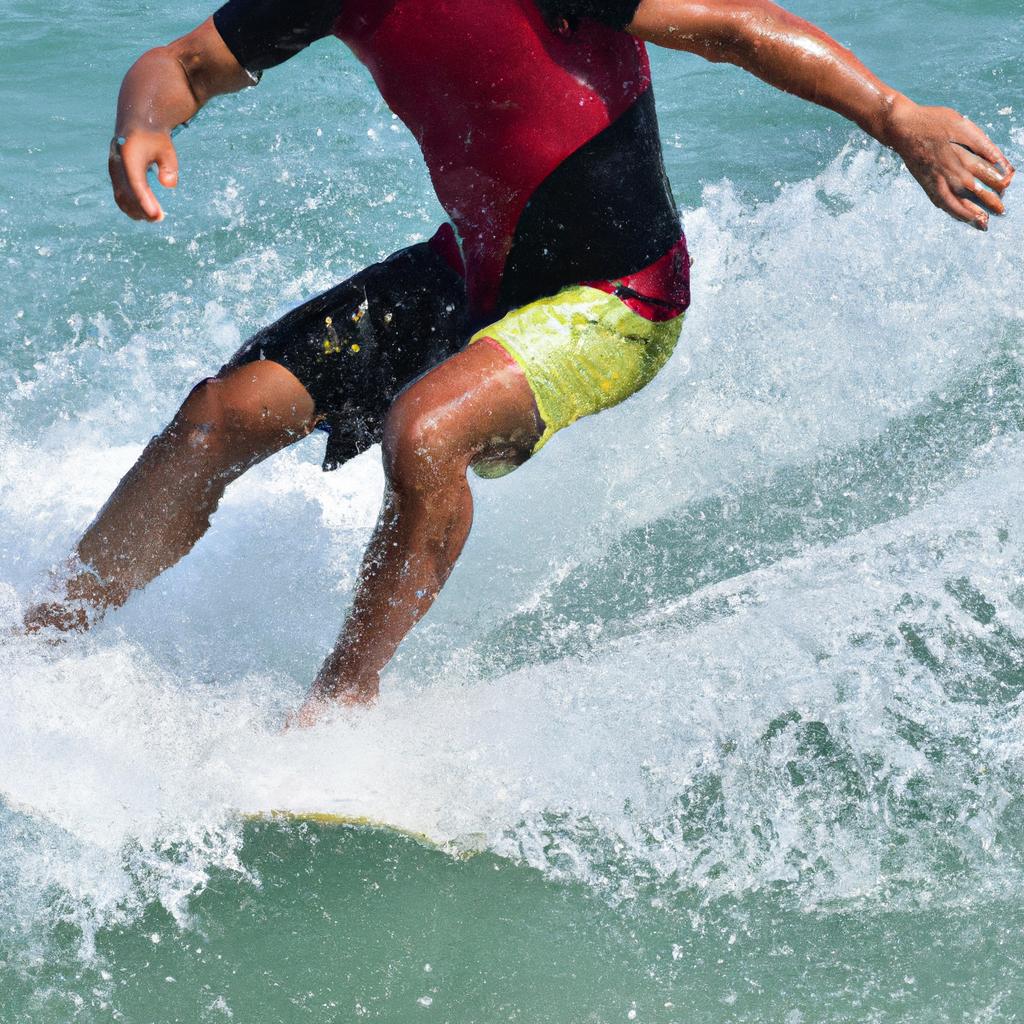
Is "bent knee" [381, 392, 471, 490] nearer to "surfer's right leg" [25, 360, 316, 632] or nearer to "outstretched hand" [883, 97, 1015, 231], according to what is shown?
"surfer's right leg" [25, 360, 316, 632]

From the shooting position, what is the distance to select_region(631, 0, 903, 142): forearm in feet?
7.84

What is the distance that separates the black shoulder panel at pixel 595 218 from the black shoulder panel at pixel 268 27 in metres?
0.51

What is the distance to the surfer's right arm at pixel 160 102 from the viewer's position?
2.31 m

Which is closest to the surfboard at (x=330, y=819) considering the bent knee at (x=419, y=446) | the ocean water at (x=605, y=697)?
the ocean water at (x=605, y=697)

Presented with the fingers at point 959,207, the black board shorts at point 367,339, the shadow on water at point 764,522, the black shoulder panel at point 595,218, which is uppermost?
the fingers at point 959,207

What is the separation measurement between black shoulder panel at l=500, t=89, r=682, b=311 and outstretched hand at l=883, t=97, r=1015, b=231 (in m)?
0.49

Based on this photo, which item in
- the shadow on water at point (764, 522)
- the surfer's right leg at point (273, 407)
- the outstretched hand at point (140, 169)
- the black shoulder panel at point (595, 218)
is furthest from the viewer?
the shadow on water at point (764, 522)

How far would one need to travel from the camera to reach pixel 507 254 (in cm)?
256

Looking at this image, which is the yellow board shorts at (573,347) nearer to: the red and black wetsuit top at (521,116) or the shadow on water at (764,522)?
the red and black wetsuit top at (521,116)

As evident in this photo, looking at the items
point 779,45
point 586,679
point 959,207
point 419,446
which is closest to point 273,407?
point 419,446

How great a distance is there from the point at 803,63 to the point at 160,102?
1.14 meters

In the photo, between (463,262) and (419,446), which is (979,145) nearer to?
(463,262)

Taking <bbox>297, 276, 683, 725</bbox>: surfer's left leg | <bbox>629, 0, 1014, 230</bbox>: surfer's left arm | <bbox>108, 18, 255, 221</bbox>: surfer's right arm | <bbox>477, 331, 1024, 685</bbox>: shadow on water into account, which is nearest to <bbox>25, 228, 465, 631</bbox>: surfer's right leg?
<bbox>297, 276, 683, 725</bbox>: surfer's left leg

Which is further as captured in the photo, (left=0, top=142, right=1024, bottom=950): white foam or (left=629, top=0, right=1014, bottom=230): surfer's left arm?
(left=0, top=142, right=1024, bottom=950): white foam
